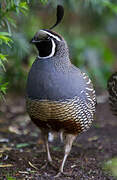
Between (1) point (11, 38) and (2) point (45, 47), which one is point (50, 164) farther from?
(1) point (11, 38)

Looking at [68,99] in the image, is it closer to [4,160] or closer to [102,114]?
[4,160]

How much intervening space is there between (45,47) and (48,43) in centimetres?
5

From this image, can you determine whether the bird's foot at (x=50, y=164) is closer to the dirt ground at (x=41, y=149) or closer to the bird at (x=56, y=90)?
the dirt ground at (x=41, y=149)

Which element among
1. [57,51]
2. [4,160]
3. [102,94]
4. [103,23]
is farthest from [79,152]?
[103,23]

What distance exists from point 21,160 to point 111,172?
0.96 metres

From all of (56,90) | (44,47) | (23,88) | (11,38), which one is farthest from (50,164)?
(23,88)

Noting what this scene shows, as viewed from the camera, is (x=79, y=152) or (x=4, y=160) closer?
(x=4, y=160)

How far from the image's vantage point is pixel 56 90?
3.62 meters

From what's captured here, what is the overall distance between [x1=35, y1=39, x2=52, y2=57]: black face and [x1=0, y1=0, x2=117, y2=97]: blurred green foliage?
548mm

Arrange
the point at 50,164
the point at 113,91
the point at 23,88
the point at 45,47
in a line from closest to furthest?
the point at 45,47
the point at 50,164
the point at 113,91
the point at 23,88

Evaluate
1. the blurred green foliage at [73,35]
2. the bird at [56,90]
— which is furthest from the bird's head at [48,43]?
the blurred green foliage at [73,35]

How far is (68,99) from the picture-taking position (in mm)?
3670

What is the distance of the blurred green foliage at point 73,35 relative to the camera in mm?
5453

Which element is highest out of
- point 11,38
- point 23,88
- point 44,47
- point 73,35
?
point 44,47
